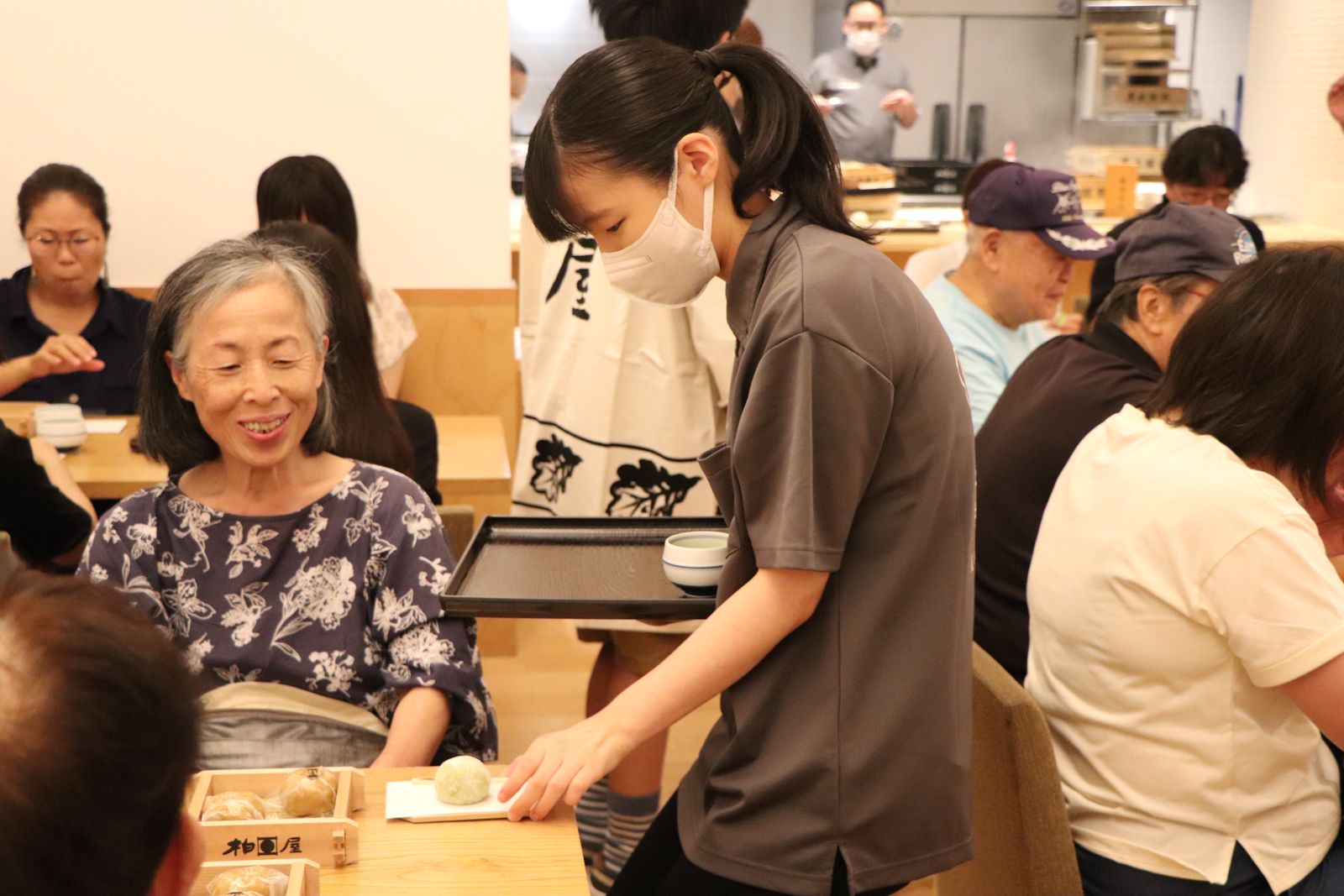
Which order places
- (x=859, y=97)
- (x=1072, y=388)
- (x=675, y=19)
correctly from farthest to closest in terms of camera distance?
(x=859, y=97) < (x=675, y=19) < (x=1072, y=388)

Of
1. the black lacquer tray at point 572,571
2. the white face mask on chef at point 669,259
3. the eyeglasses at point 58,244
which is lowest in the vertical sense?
the black lacquer tray at point 572,571

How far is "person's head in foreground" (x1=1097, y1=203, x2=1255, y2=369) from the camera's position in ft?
7.32

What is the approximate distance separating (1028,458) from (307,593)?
1135mm

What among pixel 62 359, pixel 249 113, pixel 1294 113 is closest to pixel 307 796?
pixel 62 359

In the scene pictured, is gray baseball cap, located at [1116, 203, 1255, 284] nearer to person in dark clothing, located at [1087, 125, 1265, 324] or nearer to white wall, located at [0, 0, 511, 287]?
person in dark clothing, located at [1087, 125, 1265, 324]

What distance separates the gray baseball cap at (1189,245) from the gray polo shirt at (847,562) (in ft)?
3.65

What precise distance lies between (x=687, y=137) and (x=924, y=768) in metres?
0.66

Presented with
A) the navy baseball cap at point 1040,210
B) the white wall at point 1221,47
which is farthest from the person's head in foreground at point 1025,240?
the white wall at point 1221,47

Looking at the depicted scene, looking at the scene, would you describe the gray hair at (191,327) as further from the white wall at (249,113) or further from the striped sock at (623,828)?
the white wall at (249,113)

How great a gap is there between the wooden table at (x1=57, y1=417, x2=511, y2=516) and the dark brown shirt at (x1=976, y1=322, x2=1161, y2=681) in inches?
54.4

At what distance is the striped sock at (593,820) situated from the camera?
2773 millimetres

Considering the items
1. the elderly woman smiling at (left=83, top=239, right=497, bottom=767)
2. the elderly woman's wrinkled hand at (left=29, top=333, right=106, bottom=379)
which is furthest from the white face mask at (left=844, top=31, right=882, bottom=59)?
the elderly woman smiling at (left=83, top=239, right=497, bottom=767)

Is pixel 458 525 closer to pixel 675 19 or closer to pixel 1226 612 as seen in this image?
pixel 675 19

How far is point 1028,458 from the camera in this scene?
216cm
